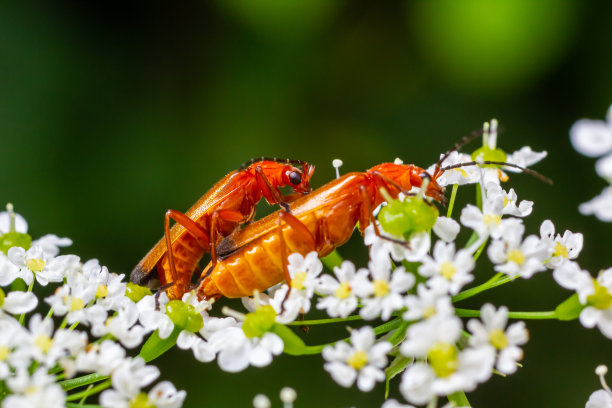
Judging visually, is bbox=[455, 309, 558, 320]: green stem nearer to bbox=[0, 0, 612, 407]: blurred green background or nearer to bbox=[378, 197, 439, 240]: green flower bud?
bbox=[378, 197, 439, 240]: green flower bud

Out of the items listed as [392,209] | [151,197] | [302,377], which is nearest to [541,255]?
[392,209]

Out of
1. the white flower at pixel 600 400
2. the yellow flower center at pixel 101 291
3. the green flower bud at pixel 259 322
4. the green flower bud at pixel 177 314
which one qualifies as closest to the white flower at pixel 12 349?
the yellow flower center at pixel 101 291

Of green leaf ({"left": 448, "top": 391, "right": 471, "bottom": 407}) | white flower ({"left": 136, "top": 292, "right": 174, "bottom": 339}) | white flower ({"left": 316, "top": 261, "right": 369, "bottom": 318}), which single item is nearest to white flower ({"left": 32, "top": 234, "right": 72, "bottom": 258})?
white flower ({"left": 136, "top": 292, "right": 174, "bottom": 339})

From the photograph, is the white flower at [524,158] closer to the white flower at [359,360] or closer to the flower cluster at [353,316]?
the flower cluster at [353,316]

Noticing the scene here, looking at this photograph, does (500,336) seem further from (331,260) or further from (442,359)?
(331,260)

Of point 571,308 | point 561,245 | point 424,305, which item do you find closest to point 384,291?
point 424,305
